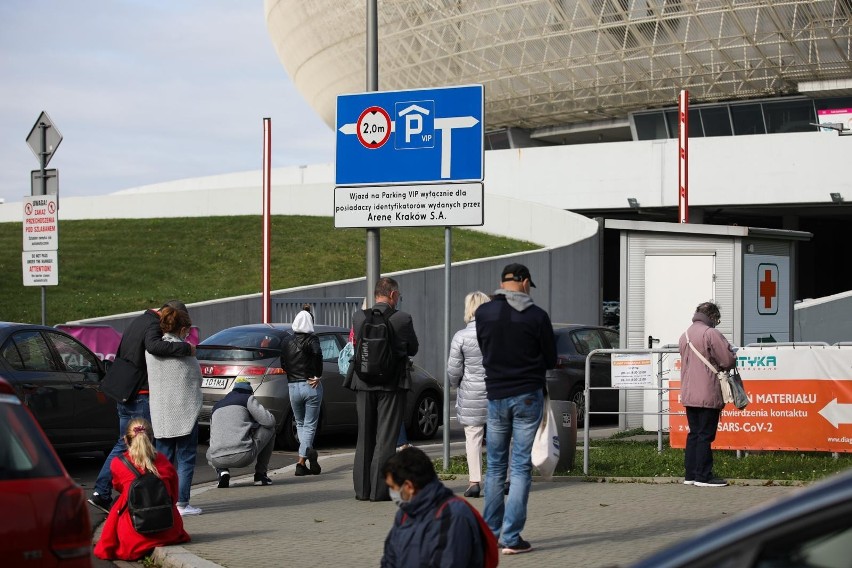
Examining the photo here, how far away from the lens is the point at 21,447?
4605 mm

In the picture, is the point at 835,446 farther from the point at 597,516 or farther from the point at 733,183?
the point at 733,183

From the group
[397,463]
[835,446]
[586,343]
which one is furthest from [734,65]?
[397,463]

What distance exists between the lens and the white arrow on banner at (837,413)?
41.5ft

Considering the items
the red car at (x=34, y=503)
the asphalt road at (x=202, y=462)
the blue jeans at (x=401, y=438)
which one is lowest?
the asphalt road at (x=202, y=462)

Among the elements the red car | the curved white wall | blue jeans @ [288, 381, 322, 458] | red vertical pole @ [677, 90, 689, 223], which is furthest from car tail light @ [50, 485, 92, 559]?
the curved white wall

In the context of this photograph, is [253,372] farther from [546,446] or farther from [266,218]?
[266,218]

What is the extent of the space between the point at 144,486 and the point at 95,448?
4696 mm

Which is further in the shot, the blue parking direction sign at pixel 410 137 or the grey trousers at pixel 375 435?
the blue parking direction sign at pixel 410 137

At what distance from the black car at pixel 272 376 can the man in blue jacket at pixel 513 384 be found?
6399mm

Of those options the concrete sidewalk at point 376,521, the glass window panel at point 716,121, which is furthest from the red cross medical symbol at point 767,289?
the glass window panel at point 716,121

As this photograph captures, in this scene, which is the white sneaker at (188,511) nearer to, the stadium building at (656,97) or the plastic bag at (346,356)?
the plastic bag at (346,356)

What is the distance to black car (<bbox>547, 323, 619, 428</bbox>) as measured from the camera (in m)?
17.3

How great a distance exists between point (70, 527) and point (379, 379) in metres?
5.50

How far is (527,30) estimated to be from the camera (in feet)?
180
